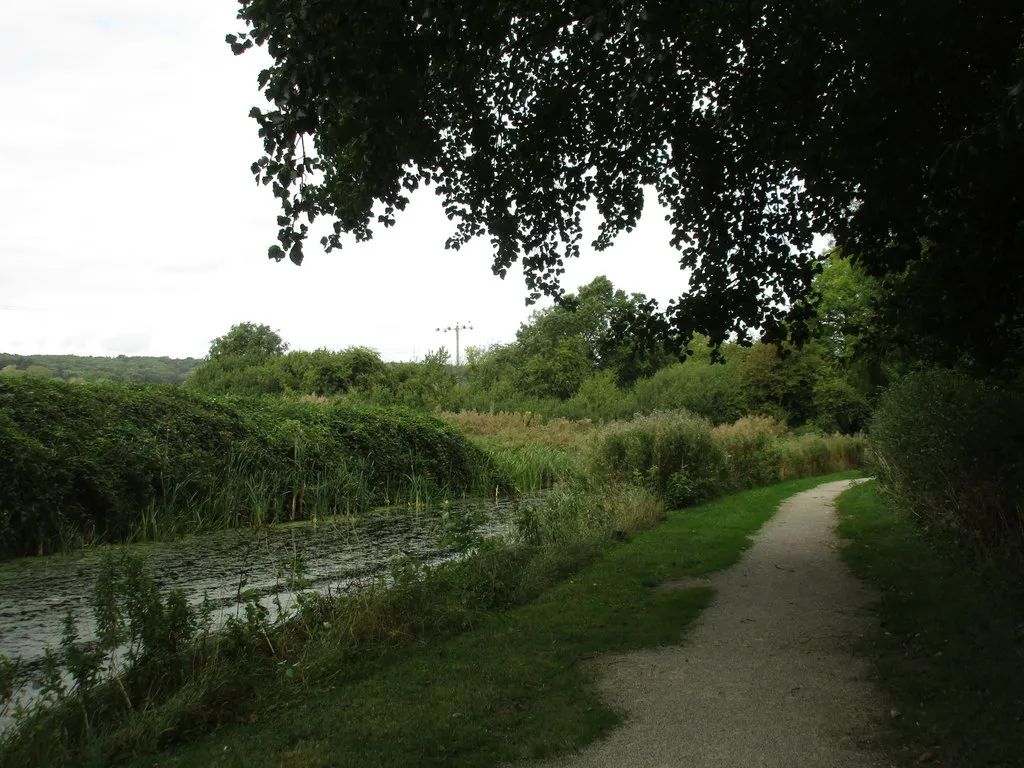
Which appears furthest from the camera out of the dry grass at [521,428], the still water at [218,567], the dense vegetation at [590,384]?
the dense vegetation at [590,384]

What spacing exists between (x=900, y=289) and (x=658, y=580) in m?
4.68

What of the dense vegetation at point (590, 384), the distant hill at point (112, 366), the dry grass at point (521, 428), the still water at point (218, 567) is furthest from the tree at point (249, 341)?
the still water at point (218, 567)

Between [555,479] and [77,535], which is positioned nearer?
[77,535]

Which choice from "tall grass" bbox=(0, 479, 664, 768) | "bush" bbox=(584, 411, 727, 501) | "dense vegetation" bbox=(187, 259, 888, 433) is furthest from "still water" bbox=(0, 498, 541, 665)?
"dense vegetation" bbox=(187, 259, 888, 433)

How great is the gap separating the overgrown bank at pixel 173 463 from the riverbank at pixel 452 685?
7.91 m

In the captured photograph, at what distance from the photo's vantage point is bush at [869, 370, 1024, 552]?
321 inches

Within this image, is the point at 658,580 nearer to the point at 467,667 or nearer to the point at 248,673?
the point at 467,667

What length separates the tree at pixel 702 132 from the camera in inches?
220

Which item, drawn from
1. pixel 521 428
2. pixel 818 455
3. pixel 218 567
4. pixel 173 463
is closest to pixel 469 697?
pixel 218 567

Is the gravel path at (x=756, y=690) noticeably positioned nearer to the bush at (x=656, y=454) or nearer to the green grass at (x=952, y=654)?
the green grass at (x=952, y=654)

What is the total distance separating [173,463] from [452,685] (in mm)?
11492

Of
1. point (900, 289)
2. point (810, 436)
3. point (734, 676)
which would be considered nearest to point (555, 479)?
point (810, 436)

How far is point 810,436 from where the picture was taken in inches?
1334

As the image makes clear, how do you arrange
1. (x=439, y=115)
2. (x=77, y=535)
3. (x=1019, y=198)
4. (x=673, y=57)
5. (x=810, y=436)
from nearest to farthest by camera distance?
(x=1019, y=198) → (x=439, y=115) → (x=673, y=57) → (x=77, y=535) → (x=810, y=436)
